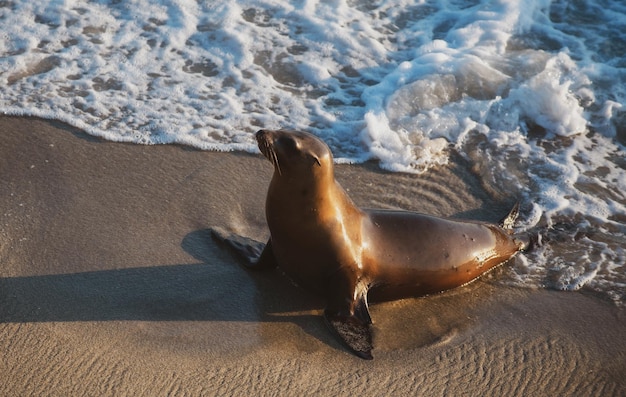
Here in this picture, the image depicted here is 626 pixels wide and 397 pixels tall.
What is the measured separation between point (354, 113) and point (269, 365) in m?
3.11

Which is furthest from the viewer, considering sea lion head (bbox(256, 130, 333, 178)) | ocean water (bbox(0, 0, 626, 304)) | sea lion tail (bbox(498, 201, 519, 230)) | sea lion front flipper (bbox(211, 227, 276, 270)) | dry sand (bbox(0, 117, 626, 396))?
ocean water (bbox(0, 0, 626, 304))

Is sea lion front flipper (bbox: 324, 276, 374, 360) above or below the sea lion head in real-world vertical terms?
below

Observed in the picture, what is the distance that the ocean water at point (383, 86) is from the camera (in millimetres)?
5660

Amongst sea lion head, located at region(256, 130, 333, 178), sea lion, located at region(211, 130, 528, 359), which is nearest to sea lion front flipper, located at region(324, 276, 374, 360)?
sea lion, located at region(211, 130, 528, 359)

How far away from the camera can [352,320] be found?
4.07 meters

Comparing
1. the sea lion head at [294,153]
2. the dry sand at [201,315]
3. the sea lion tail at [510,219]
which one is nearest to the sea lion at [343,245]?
the sea lion head at [294,153]

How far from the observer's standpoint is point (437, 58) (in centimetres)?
706

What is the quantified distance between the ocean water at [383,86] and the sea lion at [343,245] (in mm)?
570

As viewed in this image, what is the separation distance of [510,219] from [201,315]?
2277 mm

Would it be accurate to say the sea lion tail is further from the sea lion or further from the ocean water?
the sea lion

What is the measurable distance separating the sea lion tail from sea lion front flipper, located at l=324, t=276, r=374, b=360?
4.54 feet

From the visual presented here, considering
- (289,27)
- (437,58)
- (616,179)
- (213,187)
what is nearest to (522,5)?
(437,58)

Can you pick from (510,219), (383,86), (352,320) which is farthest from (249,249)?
(383,86)

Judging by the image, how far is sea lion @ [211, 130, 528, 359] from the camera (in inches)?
157
